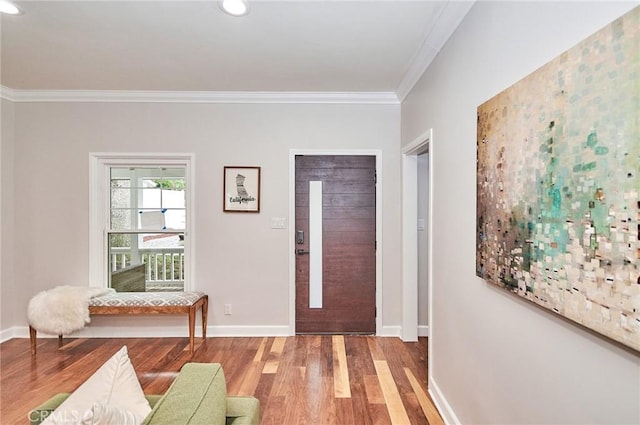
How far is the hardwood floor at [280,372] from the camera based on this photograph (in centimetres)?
224

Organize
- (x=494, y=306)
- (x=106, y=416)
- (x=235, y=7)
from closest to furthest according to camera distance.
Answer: (x=106, y=416) → (x=494, y=306) → (x=235, y=7)

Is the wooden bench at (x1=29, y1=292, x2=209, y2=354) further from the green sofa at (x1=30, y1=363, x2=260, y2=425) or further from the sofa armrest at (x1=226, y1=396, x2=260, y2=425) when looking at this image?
the sofa armrest at (x1=226, y1=396, x2=260, y2=425)

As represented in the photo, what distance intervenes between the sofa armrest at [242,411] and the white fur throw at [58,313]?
8.85ft

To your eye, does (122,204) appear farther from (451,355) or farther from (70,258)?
(451,355)

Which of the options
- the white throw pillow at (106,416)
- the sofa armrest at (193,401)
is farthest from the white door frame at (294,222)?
the white throw pillow at (106,416)

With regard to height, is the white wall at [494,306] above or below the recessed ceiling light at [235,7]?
below

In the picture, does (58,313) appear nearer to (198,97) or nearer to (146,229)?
(146,229)

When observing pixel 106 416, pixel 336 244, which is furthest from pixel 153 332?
pixel 106 416

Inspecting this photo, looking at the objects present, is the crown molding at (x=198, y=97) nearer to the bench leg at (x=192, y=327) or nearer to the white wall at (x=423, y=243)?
the white wall at (x=423, y=243)

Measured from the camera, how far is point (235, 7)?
1944mm

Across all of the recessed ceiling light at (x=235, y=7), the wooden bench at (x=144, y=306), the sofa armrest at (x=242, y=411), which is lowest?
the wooden bench at (x=144, y=306)

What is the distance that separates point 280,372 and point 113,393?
1944 millimetres

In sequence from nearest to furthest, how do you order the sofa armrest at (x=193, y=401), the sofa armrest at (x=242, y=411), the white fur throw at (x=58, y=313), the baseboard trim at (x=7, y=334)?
the sofa armrest at (x=193, y=401) < the sofa armrest at (x=242, y=411) < the white fur throw at (x=58, y=313) < the baseboard trim at (x=7, y=334)

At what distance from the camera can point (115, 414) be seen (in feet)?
2.74
